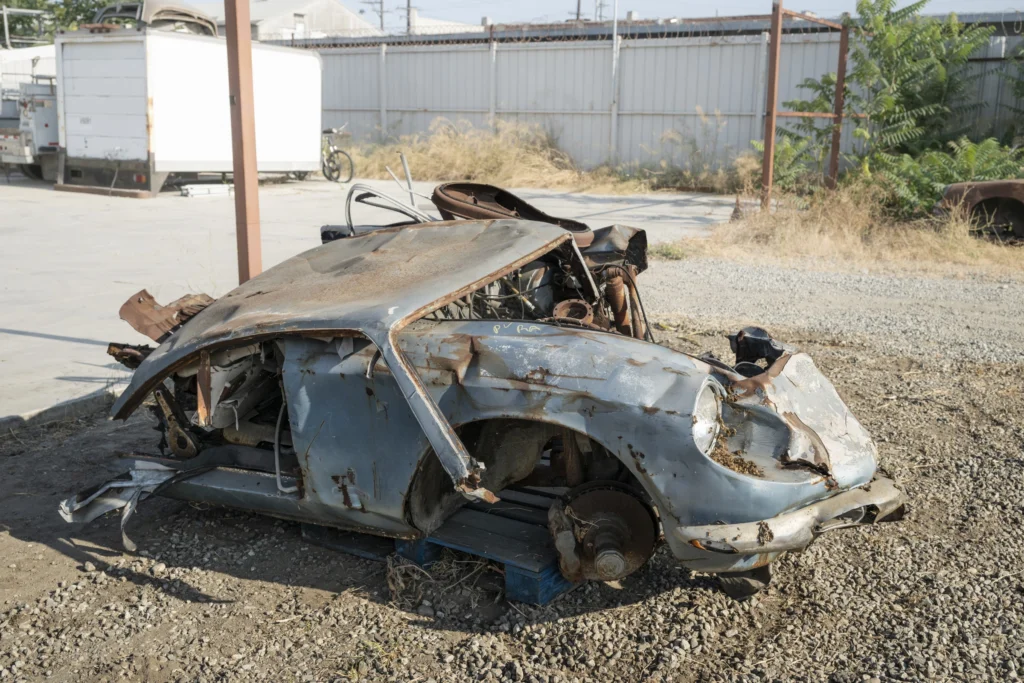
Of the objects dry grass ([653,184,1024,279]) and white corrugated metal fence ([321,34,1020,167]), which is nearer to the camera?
dry grass ([653,184,1024,279])

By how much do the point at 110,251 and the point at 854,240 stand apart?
950cm

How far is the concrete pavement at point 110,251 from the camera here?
6422 millimetres

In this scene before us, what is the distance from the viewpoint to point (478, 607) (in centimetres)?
340

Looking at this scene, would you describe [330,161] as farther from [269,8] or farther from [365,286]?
[269,8]

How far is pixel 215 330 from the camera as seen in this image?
3574 millimetres

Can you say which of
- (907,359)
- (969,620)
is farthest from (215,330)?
(907,359)

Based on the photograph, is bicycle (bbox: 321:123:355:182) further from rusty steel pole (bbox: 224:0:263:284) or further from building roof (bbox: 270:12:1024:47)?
rusty steel pole (bbox: 224:0:263:284)

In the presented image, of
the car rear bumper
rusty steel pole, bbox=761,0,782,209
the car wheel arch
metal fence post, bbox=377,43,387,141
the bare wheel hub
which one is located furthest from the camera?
metal fence post, bbox=377,43,387,141

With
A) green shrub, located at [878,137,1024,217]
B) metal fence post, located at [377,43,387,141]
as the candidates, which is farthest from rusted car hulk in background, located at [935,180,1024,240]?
metal fence post, located at [377,43,387,141]

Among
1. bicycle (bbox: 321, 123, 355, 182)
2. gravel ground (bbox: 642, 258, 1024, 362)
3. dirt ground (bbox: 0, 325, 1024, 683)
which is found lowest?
dirt ground (bbox: 0, 325, 1024, 683)

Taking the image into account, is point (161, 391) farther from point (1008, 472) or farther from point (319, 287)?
point (1008, 472)

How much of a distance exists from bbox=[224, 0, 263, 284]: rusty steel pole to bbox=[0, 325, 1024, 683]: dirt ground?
2.17 metres

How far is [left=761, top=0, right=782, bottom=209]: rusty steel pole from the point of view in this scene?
12625 mm

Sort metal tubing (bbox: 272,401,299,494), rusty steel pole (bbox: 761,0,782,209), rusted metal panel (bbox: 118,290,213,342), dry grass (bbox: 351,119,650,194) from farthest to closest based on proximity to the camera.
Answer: dry grass (bbox: 351,119,650,194) < rusty steel pole (bbox: 761,0,782,209) < rusted metal panel (bbox: 118,290,213,342) < metal tubing (bbox: 272,401,299,494)
